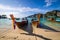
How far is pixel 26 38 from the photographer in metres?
2.58

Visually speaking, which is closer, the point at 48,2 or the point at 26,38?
the point at 26,38

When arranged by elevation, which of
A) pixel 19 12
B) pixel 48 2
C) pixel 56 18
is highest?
pixel 48 2

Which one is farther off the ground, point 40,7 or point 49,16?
point 40,7

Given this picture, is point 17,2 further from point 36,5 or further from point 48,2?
point 48,2

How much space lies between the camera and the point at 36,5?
2879mm

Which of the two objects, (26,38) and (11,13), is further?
(11,13)

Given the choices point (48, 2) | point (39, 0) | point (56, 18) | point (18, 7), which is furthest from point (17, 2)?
point (56, 18)

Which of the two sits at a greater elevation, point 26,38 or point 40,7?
point 40,7

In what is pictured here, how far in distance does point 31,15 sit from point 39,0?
0.46 meters

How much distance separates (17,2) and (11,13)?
34cm

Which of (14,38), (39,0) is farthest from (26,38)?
(39,0)

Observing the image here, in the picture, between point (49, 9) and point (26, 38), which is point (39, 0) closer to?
point (49, 9)

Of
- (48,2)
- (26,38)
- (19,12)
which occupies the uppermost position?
(48,2)

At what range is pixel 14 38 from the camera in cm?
257
